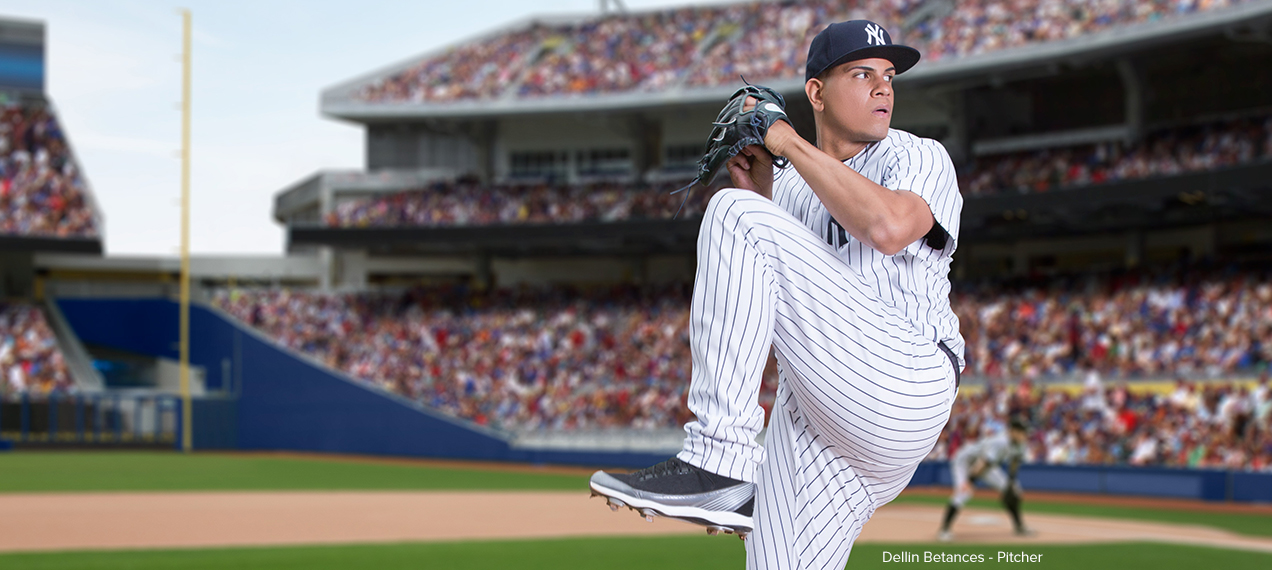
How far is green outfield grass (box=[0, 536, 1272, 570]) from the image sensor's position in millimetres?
9039

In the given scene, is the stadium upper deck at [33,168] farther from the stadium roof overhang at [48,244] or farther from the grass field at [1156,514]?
the grass field at [1156,514]

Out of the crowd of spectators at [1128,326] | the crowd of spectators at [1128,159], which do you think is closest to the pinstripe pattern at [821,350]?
the crowd of spectators at [1128,326]

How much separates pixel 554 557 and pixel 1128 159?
16.5 metres

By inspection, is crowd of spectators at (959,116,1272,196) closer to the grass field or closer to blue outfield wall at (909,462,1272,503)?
blue outfield wall at (909,462,1272,503)

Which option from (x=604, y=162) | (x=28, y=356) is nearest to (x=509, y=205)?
(x=604, y=162)

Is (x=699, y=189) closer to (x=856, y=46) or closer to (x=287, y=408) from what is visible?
(x=287, y=408)

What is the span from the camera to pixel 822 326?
2477mm

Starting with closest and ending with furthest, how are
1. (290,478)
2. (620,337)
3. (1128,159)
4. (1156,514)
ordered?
(1156,514)
(290,478)
(1128,159)
(620,337)

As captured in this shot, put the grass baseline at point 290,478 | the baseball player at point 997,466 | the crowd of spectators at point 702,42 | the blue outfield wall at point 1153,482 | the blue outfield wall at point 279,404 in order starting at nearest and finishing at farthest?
the baseball player at point 997,466 < the grass baseline at point 290,478 < the blue outfield wall at point 1153,482 < the crowd of spectators at point 702,42 < the blue outfield wall at point 279,404

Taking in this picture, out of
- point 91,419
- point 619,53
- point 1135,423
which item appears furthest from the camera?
point 619,53

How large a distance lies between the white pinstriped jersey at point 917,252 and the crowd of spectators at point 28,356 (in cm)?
2736

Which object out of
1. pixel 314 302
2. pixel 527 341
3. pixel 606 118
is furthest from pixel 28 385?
pixel 606 118

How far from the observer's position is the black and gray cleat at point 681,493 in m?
2.41

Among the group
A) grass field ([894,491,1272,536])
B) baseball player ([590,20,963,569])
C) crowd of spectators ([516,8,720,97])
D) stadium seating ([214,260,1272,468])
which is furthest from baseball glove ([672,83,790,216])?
crowd of spectators ([516,8,720,97])
